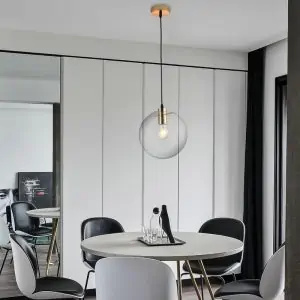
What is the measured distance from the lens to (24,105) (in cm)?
463

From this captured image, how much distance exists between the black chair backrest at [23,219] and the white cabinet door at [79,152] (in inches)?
12.4

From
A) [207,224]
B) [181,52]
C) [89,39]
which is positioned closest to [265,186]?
[207,224]

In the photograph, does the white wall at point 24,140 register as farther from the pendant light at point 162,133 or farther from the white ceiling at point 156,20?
the pendant light at point 162,133

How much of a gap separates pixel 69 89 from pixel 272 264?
8.74 ft

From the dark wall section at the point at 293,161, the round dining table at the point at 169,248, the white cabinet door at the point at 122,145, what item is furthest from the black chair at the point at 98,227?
the dark wall section at the point at 293,161

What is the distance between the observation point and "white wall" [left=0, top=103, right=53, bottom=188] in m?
4.57

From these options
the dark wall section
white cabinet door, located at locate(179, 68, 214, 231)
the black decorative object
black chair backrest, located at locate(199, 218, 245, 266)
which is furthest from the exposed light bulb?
the dark wall section

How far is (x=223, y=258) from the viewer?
398 centimetres

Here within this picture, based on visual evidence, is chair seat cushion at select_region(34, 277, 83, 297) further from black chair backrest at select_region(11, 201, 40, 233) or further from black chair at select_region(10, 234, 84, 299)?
black chair backrest at select_region(11, 201, 40, 233)

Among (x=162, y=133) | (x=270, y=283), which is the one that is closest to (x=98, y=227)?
(x=162, y=133)

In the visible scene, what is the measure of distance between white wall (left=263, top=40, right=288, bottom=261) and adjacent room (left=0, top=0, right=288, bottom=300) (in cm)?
2

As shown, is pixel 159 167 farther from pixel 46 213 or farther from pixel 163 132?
pixel 163 132

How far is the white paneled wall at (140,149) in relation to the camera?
4.67 m

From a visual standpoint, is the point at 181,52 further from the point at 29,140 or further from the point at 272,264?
the point at 272,264
